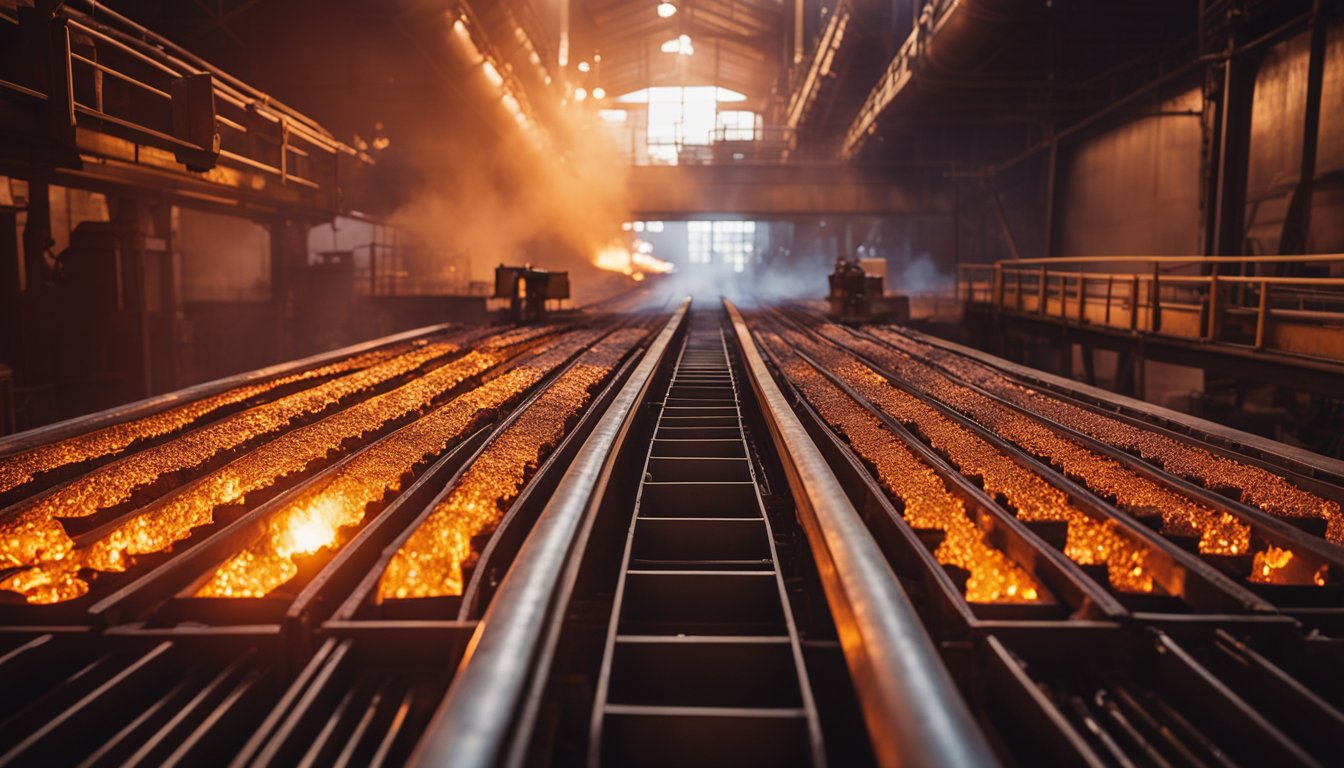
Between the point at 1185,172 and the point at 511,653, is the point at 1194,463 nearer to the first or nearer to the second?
the point at 511,653

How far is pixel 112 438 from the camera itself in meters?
5.02

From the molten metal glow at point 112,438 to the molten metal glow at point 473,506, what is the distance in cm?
217

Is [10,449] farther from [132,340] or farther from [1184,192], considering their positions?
[1184,192]

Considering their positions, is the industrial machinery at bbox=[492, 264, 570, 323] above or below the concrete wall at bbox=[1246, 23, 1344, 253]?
below

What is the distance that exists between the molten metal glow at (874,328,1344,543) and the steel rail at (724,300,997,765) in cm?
175

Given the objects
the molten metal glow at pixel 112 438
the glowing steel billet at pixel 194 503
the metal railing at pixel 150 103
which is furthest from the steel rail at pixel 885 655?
the metal railing at pixel 150 103

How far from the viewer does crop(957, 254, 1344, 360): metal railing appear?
6.85 meters

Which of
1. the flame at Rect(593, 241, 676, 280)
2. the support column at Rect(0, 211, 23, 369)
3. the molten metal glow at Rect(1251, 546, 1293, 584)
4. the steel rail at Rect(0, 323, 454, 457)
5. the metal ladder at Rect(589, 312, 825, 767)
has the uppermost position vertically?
the flame at Rect(593, 241, 676, 280)

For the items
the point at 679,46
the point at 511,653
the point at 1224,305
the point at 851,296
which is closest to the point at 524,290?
the point at 851,296

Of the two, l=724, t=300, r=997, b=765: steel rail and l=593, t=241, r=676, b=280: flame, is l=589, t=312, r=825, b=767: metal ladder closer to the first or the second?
l=724, t=300, r=997, b=765: steel rail

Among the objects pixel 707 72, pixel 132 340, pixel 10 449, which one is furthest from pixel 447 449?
pixel 707 72

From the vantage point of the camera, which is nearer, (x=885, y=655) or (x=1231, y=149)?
(x=885, y=655)

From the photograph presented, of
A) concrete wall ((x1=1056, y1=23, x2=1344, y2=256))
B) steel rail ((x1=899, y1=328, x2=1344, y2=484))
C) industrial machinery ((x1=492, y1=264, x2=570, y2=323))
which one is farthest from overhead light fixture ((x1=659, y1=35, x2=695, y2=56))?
steel rail ((x1=899, y1=328, x2=1344, y2=484))

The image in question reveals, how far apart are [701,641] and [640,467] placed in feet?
9.34
